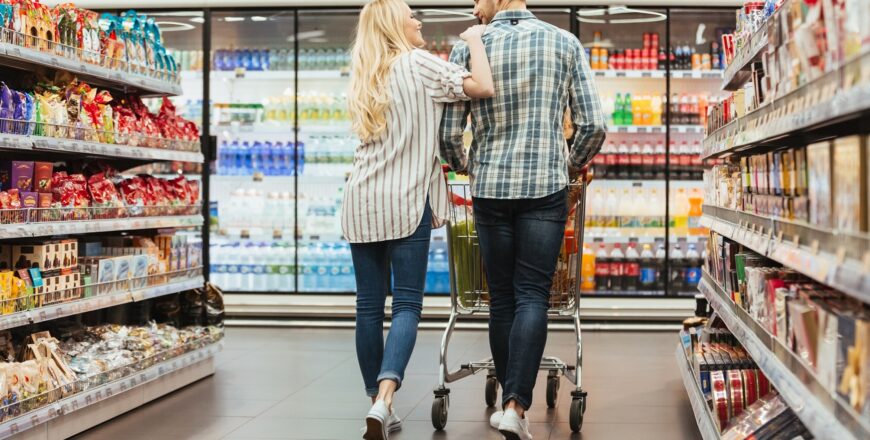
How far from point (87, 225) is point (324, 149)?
134 inches

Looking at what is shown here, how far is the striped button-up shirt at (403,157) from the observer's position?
3.21 m

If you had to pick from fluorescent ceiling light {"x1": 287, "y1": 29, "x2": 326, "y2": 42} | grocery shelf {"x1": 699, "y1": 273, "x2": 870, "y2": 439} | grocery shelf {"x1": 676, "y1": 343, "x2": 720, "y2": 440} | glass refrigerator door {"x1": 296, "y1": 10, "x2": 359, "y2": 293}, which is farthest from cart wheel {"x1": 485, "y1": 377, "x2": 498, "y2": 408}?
fluorescent ceiling light {"x1": 287, "y1": 29, "x2": 326, "y2": 42}

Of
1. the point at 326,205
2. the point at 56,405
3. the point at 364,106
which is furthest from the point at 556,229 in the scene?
the point at 326,205

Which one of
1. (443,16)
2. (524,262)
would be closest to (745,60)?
(524,262)

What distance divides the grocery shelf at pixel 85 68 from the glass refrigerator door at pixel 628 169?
3.28 m

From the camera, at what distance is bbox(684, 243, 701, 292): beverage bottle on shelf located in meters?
6.77

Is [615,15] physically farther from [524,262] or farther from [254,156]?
[524,262]

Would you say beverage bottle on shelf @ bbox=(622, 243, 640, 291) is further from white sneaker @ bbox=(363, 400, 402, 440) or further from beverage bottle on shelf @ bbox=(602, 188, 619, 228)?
white sneaker @ bbox=(363, 400, 402, 440)

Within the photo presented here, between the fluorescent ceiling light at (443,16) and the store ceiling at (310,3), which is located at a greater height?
the store ceiling at (310,3)

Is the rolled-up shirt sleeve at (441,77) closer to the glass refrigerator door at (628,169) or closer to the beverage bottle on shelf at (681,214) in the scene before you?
the glass refrigerator door at (628,169)

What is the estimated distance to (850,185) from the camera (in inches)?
62.7

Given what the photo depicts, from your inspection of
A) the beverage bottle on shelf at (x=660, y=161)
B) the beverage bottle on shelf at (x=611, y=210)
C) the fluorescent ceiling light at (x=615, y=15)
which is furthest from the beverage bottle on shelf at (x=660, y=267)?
the fluorescent ceiling light at (x=615, y=15)

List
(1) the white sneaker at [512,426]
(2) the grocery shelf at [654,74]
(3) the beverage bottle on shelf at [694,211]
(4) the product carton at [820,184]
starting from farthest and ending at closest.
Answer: (3) the beverage bottle on shelf at [694,211] → (2) the grocery shelf at [654,74] → (1) the white sneaker at [512,426] → (4) the product carton at [820,184]

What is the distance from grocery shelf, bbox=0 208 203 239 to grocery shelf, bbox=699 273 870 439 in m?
2.41
